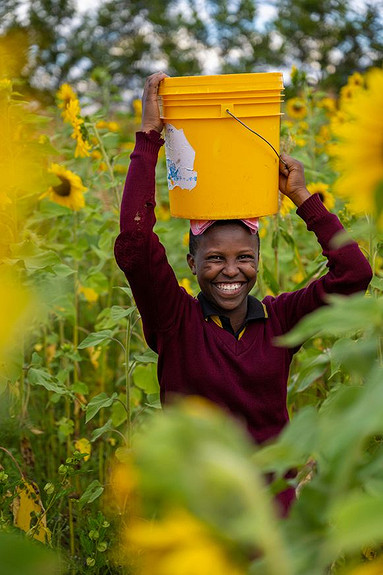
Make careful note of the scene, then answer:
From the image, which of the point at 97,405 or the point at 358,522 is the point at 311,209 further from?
the point at 358,522

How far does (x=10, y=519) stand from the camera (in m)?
1.91

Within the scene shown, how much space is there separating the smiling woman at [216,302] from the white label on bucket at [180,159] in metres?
0.03

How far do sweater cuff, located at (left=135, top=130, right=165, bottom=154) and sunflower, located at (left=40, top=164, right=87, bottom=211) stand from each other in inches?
35.8

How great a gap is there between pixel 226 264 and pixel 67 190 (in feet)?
3.44

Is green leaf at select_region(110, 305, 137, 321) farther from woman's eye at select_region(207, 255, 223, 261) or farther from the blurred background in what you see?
the blurred background

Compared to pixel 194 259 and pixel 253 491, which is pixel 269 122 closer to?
Answer: pixel 194 259

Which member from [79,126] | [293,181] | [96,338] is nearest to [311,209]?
[293,181]

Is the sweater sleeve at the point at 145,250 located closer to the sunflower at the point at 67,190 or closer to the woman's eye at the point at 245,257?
the woman's eye at the point at 245,257

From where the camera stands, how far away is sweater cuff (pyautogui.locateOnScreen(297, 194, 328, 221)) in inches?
73.3

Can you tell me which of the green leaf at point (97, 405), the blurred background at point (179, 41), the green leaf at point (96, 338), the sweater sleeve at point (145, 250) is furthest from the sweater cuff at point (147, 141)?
the blurred background at point (179, 41)

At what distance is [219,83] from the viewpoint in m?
1.72

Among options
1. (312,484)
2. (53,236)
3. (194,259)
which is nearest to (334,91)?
(53,236)

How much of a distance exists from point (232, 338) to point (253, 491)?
4.32 feet

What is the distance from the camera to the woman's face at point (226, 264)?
1.80m
